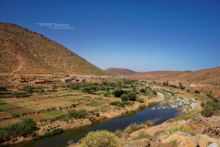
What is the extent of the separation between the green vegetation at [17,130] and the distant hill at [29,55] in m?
50.8

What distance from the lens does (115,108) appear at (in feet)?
90.4

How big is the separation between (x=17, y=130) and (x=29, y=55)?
66923 millimetres

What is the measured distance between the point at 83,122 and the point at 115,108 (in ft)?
28.5

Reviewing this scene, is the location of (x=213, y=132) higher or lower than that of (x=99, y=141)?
higher

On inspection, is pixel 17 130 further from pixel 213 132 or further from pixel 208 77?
pixel 208 77

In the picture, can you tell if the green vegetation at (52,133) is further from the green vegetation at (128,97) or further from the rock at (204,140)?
the green vegetation at (128,97)

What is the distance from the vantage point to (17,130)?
15.2 m

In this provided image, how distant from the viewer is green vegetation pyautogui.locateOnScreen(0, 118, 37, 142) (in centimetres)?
1439

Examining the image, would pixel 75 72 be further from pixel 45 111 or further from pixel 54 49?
pixel 45 111

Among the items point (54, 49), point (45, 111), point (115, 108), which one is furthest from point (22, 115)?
point (54, 49)

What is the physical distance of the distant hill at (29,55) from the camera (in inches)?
2447

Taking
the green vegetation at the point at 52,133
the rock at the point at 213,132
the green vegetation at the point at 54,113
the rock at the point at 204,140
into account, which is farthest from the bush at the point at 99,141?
the green vegetation at the point at 54,113

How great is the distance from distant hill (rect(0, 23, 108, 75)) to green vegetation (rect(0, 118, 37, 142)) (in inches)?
2001

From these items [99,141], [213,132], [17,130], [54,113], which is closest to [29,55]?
[54,113]
